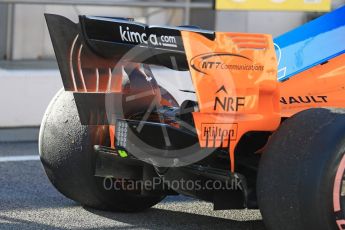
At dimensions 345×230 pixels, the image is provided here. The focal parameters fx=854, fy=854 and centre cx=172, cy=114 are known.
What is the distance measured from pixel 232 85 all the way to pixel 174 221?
1198 mm

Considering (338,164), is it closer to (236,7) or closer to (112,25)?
(112,25)

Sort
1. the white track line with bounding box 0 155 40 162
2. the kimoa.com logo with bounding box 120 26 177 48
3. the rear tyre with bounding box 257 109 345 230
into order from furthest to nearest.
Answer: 1. the white track line with bounding box 0 155 40 162
2. the kimoa.com logo with bounding box 120 26 177 48
3. the rear tyre with bounding box 257 109 345 230

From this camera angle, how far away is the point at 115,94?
14.5 ft

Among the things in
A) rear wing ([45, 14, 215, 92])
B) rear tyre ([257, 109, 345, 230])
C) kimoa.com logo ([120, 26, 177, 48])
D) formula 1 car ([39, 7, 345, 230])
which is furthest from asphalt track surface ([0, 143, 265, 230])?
kimoa.com logo ([120, 26, 177, 48])

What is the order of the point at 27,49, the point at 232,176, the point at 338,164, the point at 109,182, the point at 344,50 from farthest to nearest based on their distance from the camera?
the point at 27,49 → the point at 109,182 → the point at 344,50 → the point at 232,176 → the point at 338,164

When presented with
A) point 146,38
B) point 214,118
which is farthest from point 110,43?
point 214,118

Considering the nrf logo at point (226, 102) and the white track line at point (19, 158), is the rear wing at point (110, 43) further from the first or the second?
the white track line at point (19, 158)

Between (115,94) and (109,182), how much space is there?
0.76 meters

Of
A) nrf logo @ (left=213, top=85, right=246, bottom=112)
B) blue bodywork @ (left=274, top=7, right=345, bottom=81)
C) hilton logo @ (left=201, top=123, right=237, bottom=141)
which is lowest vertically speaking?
hilton logo @ (left=201, top=123, right=237, bottom=141)

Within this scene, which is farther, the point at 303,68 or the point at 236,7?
the point at 236,7

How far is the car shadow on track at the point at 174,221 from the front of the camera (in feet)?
16.0

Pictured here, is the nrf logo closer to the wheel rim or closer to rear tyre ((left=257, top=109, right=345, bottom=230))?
rear tyre ((left=257, top=109, right=345, bottom=230))

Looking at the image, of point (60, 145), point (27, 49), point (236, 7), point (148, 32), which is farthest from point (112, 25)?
point (27, 49)

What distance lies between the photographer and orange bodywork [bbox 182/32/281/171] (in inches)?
159
